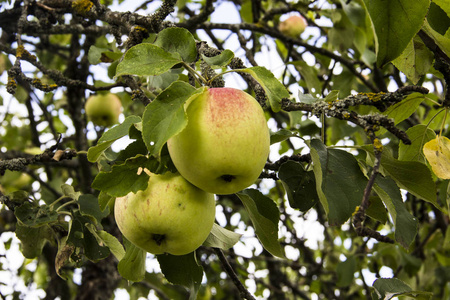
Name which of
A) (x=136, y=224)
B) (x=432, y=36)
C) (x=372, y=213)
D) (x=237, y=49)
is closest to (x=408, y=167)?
(x=372, y=213)

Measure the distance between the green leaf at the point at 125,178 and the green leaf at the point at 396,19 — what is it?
2.06ft

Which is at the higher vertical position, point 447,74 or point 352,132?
point 447,74

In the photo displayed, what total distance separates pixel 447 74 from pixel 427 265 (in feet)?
7.76

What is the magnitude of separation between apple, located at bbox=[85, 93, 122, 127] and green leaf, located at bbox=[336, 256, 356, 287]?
187 centimetres

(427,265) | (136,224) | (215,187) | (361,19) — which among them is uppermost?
(215,187)

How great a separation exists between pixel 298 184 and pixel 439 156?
40 cm

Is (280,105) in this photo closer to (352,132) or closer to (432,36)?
(432,36)

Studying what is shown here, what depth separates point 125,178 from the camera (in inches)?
44.9

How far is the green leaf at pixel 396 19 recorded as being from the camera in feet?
3.33

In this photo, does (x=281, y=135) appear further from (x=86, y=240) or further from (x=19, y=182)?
(x=19, y=182)

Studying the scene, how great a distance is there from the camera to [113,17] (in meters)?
1.72

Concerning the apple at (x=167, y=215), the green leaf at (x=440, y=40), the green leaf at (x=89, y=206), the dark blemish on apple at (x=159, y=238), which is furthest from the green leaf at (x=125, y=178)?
the green leaf at (x=440, y=40)

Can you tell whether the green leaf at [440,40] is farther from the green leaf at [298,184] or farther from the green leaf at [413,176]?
the green leaf at [298,184]

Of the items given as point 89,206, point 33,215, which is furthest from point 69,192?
point 33,215
